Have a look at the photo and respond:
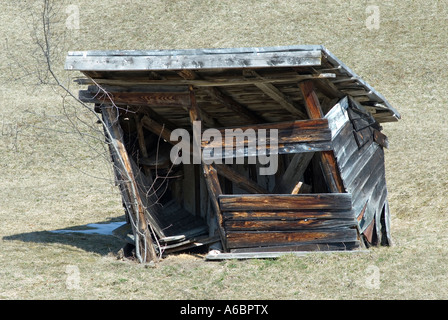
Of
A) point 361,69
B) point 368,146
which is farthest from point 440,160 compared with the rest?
point 361,69

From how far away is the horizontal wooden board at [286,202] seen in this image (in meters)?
9.46

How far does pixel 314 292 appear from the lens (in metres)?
7.85

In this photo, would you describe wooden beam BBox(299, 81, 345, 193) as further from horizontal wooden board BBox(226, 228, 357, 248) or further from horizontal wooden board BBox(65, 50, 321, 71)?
horizontal wooden board BBox(65, 50, 321, 71)

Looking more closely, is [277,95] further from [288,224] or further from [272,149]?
[288,224]

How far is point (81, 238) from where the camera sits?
12.7 m

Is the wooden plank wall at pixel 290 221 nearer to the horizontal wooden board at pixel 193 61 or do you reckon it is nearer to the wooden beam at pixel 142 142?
the horizontal wooden board at pixel 193 61

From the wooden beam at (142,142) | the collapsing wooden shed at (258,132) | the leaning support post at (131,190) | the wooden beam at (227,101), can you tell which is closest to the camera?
the collapsing wooden shed at (258,132)

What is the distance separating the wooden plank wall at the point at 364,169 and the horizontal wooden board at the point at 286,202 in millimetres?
321

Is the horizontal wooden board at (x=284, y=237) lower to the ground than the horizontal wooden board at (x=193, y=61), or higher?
lower

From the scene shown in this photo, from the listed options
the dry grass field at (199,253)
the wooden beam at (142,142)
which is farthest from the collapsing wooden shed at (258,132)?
the dry grass field at (199,253)

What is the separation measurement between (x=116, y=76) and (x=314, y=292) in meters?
4.67

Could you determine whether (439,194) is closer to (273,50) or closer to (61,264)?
(273,50)

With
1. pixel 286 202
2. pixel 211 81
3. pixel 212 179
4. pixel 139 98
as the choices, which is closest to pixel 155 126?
pixel 139 98

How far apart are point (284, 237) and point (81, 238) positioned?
16.7 ft
